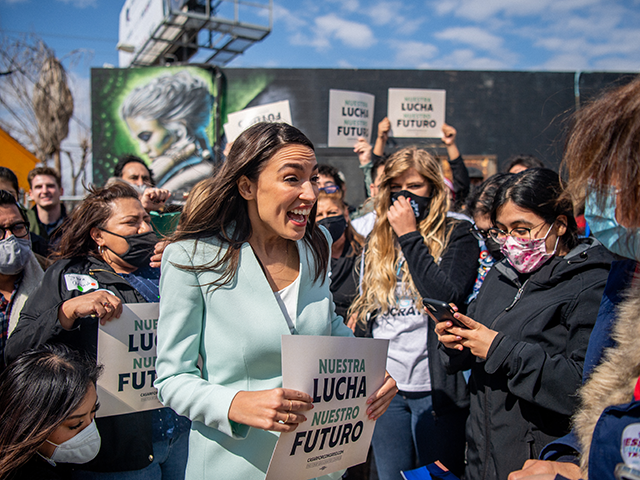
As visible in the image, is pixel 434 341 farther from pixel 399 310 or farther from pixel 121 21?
pixel 121 21

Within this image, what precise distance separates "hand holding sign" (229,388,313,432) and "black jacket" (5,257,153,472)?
3.91 ft

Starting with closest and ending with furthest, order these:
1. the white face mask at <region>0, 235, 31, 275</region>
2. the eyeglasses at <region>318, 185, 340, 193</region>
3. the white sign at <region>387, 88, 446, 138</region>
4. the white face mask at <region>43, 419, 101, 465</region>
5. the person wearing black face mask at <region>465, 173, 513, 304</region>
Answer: the white face mask at <region>43, 419, 101, 465</region>, the white face mask at <region>0, 235, 31, 275</region>, the person wearing black face mask at <region>465, 173, 513, 304</region>, the eyeglasses at <region>318, 185, 340, 193</region>, the white sign at <region>387, 88, 446, 138</region>

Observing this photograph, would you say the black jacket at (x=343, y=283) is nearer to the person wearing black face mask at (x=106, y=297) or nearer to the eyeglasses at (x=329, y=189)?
the eyeglasses at (x=329, y=189)

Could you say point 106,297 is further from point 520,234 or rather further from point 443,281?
point 520,234

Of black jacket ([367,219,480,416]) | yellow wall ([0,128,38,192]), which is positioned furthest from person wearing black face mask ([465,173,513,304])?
yellow wall ([0,128,38,192])

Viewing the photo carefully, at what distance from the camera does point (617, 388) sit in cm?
121

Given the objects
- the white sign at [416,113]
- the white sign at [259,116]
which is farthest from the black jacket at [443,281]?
the white sign at [416,113]

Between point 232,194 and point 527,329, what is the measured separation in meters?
1.46

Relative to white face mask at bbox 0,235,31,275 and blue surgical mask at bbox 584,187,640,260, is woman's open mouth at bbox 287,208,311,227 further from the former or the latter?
white face mask at bbox 0,235,31,275

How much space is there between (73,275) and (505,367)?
2293 millimetres

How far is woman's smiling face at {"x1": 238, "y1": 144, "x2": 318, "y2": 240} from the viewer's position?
5.78 feet

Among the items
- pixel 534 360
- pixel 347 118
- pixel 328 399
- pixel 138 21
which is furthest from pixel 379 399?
pixel 138 21

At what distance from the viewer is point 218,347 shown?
1.60 meters

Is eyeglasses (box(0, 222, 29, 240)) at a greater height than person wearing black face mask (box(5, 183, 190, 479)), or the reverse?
eyeglasses (box(0, 222, 29, 240))
